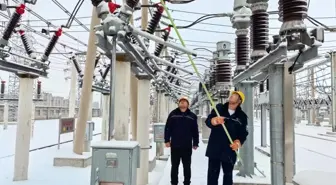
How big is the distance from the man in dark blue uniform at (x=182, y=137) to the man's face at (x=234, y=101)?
37.4 inches

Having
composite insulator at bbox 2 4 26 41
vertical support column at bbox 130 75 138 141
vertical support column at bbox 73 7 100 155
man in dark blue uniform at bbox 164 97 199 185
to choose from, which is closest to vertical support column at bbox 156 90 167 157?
vertical support column at bbox 73 7 100 155

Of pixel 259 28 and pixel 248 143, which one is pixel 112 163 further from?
pixel 248 143

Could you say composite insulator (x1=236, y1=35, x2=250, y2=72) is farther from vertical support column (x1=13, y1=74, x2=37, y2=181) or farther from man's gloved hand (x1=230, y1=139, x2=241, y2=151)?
vertical support column (x1=13, y1=74, x2=37, y2=181)

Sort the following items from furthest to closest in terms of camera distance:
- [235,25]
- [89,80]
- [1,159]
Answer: [1,159] < [89,80] < [235,25]

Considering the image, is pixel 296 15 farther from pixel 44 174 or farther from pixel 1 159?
pixel 1 159

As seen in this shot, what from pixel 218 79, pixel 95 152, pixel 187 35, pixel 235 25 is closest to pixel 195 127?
pixel 218 79

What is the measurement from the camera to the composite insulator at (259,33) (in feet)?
10.1

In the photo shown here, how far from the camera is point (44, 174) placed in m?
5.25

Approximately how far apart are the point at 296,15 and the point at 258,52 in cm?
101

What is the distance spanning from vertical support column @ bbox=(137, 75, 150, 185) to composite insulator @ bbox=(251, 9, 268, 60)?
5.76 feet

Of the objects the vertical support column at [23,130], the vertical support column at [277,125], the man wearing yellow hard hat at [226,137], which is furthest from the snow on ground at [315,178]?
the vertical support column at [23,130]

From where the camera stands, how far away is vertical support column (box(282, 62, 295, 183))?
8.70 feet

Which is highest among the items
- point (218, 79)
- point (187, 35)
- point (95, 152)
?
point (187, 35)

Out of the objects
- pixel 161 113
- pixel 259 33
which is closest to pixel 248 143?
pixel 259 33
